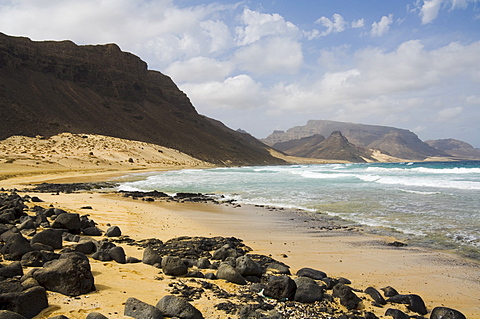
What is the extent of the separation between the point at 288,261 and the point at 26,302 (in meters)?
4.51

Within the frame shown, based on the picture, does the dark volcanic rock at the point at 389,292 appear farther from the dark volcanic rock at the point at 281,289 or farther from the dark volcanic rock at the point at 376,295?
the dark volcanic rock at the point at 281,289

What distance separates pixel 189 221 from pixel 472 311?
826 centimetres

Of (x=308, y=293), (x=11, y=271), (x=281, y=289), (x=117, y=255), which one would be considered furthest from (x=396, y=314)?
(x=11, y=271)

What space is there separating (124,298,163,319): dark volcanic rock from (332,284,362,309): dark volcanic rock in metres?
2.36

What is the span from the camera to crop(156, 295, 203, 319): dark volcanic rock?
11.5 ft

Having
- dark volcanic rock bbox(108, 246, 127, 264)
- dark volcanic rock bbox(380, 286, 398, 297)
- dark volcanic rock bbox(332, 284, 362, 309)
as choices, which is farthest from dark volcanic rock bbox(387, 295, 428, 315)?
dark volcanic rock bbox(108, 246, 127, 264)

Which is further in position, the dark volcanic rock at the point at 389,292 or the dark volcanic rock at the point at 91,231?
the dark volcanic rock at the point at 91,231

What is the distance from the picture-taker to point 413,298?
14.7ft

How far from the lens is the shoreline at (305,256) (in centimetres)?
445

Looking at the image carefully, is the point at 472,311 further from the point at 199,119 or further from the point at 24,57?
the point at 199,119

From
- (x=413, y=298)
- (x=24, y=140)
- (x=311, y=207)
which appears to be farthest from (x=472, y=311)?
(x=24, y=140)

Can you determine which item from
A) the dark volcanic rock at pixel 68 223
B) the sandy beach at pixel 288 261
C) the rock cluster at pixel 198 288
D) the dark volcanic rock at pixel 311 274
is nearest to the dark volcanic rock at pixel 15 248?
the rock cluster at pixel 198 288

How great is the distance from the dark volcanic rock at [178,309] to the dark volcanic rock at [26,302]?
1.20m

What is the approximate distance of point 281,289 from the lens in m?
4.36
